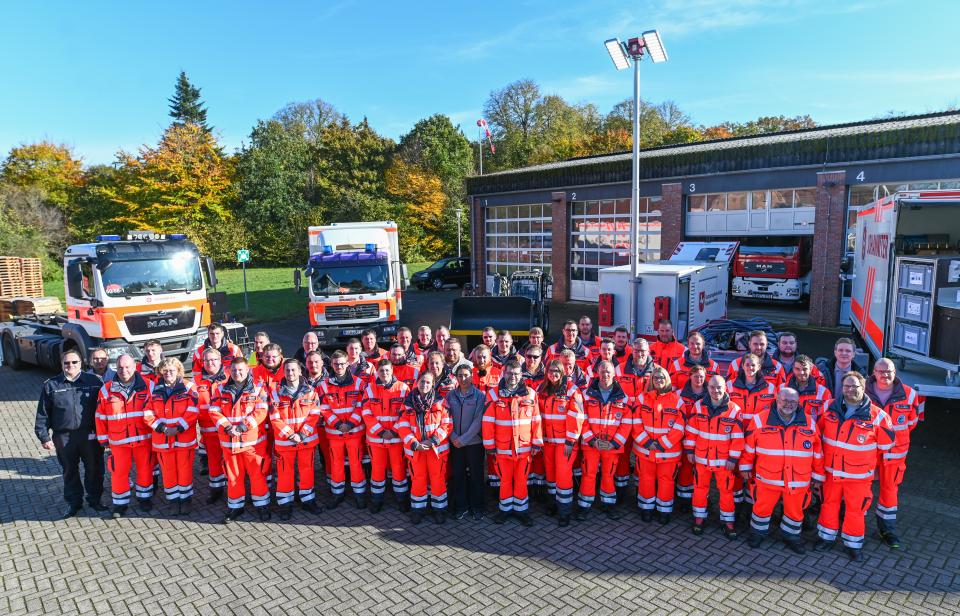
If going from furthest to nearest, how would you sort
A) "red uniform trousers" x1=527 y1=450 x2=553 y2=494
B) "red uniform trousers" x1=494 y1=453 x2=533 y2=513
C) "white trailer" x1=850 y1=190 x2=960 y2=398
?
"white trailer" x1=850 y1=190 x2=960 y2=398, "red uniform trousers" x1=527 y1=450 x2=553 y2=494, "red uniform trousers" x1=494 y1=453 x2=533 y2=513

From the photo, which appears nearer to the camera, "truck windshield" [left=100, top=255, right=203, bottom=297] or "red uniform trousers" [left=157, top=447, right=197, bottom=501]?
"red uniform trousers" [left=157, top=447, right=197, bottom=501]

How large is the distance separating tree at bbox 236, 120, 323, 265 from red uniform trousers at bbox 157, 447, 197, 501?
40.5 m

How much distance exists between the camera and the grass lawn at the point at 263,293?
23125mm

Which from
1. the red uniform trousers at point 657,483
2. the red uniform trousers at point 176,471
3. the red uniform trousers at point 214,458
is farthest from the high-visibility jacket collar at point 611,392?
the red uniform trousers at point 176,471

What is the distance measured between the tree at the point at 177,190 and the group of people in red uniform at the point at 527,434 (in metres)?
39.3

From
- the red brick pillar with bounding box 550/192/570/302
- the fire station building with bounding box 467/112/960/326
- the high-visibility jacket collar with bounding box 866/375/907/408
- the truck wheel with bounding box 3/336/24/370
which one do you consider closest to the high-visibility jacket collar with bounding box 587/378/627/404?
the high-visibility jacket collar with bounding box 866/375/907/408

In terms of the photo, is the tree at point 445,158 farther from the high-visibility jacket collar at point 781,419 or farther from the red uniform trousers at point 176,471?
the high-visibility jacket collar at point 781,419

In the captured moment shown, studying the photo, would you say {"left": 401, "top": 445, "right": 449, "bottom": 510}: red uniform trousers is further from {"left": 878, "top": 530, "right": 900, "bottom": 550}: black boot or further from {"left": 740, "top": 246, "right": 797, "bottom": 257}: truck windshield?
{"left": 740, "top": 246, "right": 797, "bottom": 257}: truck windshield

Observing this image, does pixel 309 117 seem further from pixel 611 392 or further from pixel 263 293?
pixel 611 392

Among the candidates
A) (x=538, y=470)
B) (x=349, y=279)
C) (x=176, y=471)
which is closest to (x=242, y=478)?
(x=176, y=471)

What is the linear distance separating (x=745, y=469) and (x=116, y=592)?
225 inches

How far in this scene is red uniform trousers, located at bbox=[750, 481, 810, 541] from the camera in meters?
5.49

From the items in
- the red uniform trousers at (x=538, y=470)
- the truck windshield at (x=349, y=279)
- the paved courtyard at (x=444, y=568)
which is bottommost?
the paved courtyard at (x=444, y=568)

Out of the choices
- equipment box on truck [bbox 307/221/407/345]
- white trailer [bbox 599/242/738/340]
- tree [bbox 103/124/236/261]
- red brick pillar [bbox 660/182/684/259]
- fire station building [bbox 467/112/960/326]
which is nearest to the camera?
white trailer [bbox 599/242/738/340]
